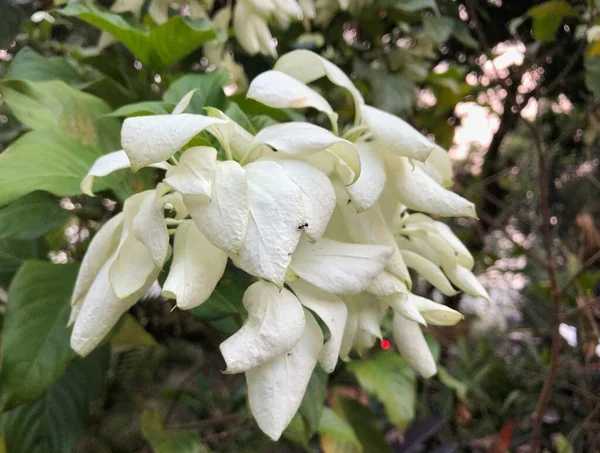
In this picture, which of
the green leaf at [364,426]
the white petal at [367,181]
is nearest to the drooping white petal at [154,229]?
the white petal at [367,181]

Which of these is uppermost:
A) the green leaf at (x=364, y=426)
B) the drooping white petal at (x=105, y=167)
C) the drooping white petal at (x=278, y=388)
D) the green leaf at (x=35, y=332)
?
the drooping white petal at (x=105, y=167)

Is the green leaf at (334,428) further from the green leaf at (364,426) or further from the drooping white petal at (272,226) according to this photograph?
the drooping white petal at (272,226)

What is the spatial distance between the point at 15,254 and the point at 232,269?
217mm

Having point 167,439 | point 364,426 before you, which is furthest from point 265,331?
point 364,426

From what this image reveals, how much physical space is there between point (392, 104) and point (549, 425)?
41.1 inches

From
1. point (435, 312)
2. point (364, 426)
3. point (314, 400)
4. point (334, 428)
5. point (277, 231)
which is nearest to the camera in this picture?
point (277, 231)

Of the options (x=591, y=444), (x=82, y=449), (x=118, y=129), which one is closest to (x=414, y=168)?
(x=118, y=129)

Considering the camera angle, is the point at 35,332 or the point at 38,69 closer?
the point at 35,332

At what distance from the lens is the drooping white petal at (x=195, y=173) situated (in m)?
0.24

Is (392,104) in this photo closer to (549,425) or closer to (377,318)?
(377,318)

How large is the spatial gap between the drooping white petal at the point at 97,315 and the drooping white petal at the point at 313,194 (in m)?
0.10

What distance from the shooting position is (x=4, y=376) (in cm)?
32

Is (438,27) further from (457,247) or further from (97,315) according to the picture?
(97,315)

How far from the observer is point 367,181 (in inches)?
11.4
